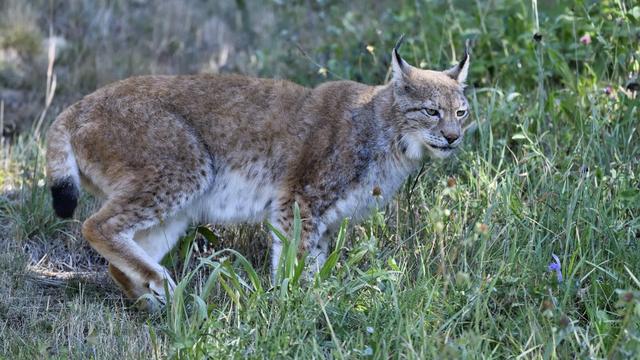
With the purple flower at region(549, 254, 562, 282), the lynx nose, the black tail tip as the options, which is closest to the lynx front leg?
the lynx nose

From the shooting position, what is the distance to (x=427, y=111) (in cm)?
594

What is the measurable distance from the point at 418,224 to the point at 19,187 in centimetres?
270

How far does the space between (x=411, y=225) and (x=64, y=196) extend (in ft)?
6.41

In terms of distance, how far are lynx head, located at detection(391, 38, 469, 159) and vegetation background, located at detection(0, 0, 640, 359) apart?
32cm

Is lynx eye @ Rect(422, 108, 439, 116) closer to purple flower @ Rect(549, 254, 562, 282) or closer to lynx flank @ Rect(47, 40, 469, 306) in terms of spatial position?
lynx flank @ Rect(47, 40, 469, 306)

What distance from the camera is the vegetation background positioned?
4.72 m

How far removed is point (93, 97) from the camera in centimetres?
600

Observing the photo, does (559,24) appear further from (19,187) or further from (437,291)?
(19,187)

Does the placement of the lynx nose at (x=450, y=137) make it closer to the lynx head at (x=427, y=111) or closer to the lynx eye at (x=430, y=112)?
the lynx head at (x=427, y=111)

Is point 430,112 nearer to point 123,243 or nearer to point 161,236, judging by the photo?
point 161,236

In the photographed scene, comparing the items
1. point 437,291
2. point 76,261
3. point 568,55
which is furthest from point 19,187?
point 568,55

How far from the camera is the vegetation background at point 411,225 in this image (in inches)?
186

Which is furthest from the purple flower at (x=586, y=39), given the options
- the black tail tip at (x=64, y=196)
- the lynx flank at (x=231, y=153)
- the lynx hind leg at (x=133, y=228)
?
the black tail tip at (x=64, y=196)

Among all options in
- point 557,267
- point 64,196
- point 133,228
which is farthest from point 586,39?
point 64,196
